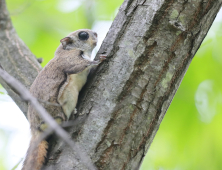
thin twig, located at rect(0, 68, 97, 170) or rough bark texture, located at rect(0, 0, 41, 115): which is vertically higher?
rough bark texture, located at rect(0, 0, 41, 115)

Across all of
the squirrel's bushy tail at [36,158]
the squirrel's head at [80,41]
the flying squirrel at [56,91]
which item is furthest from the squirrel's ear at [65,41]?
the squirrel's bushy tail at [36,158]

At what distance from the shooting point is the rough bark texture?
3.69 m

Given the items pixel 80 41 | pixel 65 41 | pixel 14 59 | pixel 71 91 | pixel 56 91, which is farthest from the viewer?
pixel 80 41

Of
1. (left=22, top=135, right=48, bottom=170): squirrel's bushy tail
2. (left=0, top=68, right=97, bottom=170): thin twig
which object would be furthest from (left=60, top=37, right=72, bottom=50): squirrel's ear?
(left=0, top=68, right=97, bottom=170): thin twig

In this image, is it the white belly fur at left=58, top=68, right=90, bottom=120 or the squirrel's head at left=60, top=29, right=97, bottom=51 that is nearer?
the white belly fur at left=58, top=68, right=90, bottom=120

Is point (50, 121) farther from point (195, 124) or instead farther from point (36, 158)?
point (195, 124)

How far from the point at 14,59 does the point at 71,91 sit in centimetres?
138

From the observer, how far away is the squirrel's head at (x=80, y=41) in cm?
404

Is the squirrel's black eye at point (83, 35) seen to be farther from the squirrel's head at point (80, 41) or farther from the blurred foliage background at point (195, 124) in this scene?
the blurred foliage background at point (195, 124)

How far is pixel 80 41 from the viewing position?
163 inches

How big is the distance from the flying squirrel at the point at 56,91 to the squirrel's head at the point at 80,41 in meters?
0.33

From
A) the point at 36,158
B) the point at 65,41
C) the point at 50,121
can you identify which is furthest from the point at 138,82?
→ the point at 65,41

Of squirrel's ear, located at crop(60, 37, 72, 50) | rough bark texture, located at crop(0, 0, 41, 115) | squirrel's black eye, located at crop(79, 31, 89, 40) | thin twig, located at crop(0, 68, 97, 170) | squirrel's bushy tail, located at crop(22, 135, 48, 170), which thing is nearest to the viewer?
thin twig, located at crop(0, 68, 97, 170)

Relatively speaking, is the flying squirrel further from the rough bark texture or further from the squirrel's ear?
the rough bark texture
